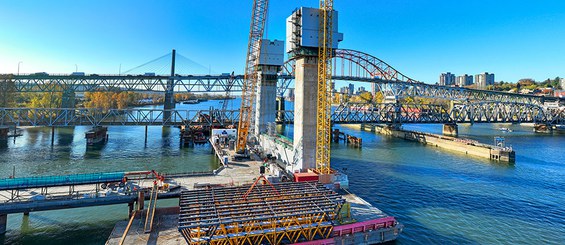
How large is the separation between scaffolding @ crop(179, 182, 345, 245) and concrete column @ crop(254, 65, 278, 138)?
114 feet

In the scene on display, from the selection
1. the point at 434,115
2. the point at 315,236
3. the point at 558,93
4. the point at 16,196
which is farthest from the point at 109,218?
the point at 558,93

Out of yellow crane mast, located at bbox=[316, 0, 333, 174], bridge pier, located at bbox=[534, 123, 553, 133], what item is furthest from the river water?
bridge pier, located at bbox=[534, 123, 553, 133]

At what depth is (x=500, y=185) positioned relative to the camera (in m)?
39.0

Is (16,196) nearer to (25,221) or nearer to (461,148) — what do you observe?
(25,221)

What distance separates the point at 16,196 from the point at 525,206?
1840 inches

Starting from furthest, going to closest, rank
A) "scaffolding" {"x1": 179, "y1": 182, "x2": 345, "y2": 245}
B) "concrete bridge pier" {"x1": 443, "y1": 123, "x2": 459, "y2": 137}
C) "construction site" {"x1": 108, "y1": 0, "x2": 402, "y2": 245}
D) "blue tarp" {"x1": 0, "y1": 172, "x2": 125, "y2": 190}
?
"concrete bridge pier" {"x1": 443, "y1": 123, "x2": 459, "y2": 137}
"blue tarp" {"x1": 0, "y1": 172, "x2": 125, "y2": 190}
"construction site" {"x1": 108, "y1": 0, "x2": 402, "y2": 245}
"scaffolding" {"x1": 179, "y1": 182, "x2": 345, "y2": 245}

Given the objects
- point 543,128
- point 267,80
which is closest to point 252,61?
point 267,80

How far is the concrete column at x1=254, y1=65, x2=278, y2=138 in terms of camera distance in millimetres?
55469

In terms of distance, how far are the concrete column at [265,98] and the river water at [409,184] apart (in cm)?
1147

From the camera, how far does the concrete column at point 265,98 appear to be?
5547cm

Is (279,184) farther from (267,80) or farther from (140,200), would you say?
(267,80)

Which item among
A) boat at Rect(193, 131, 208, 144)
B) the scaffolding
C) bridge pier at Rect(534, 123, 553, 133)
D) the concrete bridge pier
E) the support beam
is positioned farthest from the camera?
bridge pier at Rect(534, 123, 553, 133)

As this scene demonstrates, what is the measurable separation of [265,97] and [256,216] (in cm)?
3976

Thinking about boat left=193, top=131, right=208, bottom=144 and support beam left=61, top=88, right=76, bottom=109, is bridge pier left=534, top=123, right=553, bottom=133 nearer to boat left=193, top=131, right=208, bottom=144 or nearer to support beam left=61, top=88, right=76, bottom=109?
boat left=193, top=131, right=208, bottom=144
